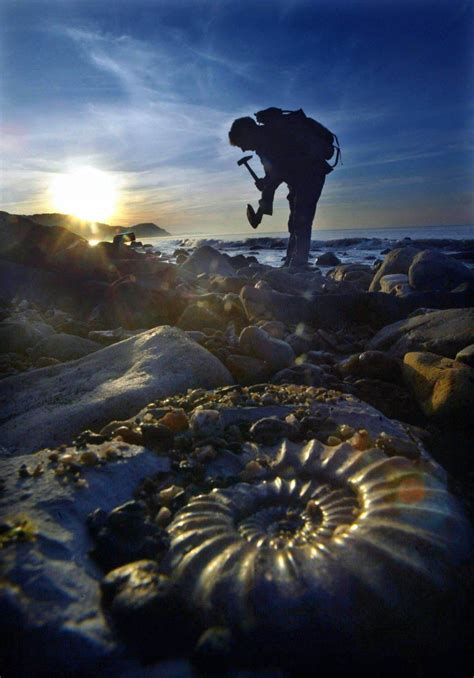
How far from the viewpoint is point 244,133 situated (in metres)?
16.5

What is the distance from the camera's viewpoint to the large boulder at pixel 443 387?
10.3 ft

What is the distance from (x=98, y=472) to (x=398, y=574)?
1424 millimetres

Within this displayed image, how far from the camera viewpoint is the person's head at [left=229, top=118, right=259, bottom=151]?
53.7 feet

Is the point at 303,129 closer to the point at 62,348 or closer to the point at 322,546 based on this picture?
the point at 62,348

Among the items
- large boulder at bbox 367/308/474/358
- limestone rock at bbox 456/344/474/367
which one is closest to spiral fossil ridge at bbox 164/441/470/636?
limestone rock at bbox 456/344/474/367

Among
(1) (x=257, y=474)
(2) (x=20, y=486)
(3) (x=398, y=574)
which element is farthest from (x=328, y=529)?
(2) (x=20, y=486)

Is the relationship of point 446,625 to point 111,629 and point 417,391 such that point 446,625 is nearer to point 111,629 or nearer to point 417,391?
point 111,629

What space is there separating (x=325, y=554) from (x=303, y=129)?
17.1 m

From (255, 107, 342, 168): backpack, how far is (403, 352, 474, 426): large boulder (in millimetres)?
14574

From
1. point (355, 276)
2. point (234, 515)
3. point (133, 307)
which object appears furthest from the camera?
point (355, 276)

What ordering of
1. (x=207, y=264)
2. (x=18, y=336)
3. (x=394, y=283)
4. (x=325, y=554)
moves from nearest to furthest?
(x=325, y=554) < (x=18, y=336) < (x=394, y=283) < (x=207, y=264)

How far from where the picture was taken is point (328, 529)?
1.84 metres

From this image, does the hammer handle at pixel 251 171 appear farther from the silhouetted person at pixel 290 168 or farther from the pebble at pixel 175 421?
the pebble at pixel 175 421

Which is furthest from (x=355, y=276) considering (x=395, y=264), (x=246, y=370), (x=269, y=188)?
(x=246, y=370)
